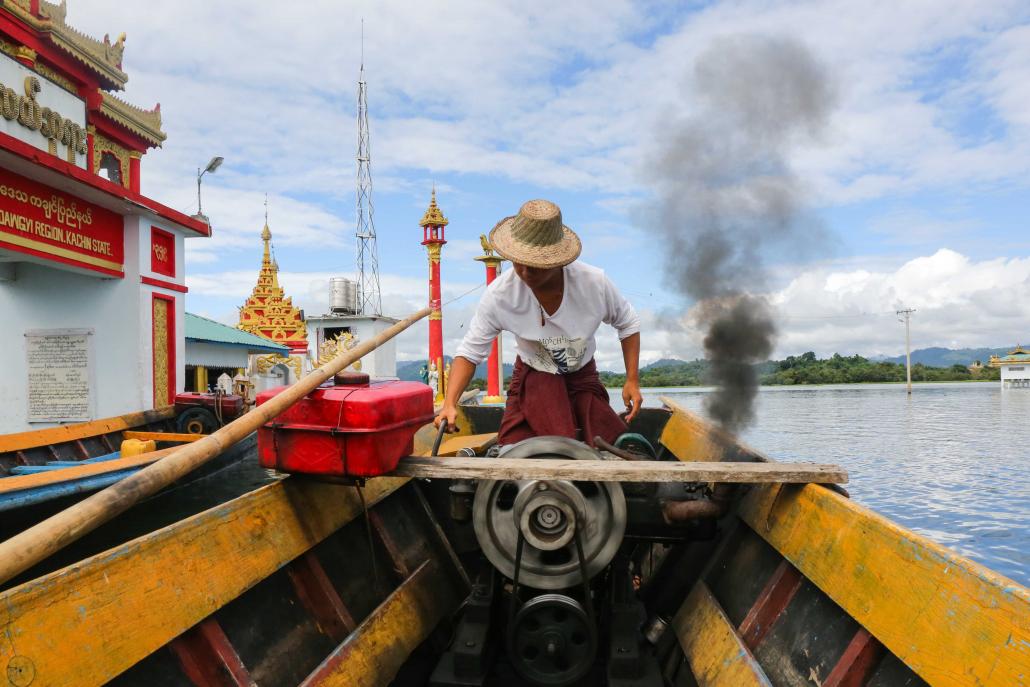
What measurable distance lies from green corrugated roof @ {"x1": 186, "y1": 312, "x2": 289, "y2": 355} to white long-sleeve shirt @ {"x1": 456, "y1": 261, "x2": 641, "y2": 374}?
14901mm

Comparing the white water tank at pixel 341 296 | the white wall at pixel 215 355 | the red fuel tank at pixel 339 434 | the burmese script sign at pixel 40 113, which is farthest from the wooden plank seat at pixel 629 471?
the white water tank at pixel 341 296

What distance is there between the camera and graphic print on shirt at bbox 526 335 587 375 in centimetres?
274

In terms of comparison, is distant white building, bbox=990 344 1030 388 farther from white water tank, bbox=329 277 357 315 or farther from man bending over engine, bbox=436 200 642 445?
man bending over engine, bbox=436 200 642 445

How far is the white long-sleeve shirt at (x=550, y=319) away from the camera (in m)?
2.68

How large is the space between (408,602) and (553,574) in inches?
30.6

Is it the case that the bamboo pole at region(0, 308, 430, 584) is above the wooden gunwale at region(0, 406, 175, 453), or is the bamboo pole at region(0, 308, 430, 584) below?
→ above

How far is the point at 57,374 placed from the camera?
9.49m

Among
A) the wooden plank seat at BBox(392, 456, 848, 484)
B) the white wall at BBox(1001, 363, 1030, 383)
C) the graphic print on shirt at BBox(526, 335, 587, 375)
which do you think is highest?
the graphic print on shirt at BBox(526, 335, 587, 375)

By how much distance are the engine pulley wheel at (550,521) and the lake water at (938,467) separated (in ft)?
10.6

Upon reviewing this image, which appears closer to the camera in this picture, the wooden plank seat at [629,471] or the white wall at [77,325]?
the wooden plank seat at [629,471]

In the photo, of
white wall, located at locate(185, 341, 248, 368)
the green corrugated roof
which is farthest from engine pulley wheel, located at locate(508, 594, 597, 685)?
white wall, located at locate(185, 341, 248, 368)

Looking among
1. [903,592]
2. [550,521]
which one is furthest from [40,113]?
[903,592]

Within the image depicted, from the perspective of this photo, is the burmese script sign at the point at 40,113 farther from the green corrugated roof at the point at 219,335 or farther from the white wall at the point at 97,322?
the green corrugated roof at the point at 219,335

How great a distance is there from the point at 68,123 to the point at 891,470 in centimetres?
1551
